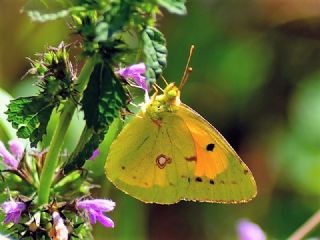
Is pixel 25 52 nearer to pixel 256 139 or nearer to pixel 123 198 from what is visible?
pixel 123 198

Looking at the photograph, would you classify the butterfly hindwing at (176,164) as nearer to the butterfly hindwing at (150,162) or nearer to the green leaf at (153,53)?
the butterfly hindwing at (150,162)

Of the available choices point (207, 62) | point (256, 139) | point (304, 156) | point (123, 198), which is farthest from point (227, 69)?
point (123, 198)

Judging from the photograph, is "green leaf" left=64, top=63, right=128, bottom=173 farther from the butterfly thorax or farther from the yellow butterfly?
the butterfly thorax

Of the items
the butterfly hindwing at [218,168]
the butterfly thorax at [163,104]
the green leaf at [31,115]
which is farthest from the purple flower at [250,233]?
the green leaf at [31,115]

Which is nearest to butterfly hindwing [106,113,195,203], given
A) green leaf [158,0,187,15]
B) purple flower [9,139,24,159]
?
purple flower [9,139,24,159]

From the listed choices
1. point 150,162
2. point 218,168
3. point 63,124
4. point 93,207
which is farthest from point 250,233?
point 63,124

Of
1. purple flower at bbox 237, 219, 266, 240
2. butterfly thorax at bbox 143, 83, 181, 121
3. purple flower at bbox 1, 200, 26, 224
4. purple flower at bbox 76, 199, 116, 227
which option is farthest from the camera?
purple flower at bbox 237, 219, 266, 240

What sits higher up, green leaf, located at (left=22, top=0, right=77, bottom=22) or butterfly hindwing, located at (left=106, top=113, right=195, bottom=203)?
green leaf, located at (left=22, top=0, right=77, bottom=22)
